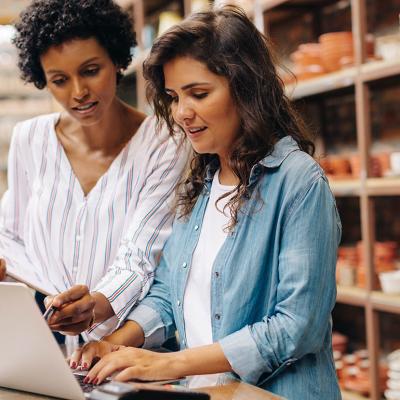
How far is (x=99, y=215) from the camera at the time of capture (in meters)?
1.87

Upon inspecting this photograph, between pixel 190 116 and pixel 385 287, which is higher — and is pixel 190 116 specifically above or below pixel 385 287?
above

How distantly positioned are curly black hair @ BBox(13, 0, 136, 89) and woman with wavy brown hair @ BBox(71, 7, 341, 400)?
0.29 metres

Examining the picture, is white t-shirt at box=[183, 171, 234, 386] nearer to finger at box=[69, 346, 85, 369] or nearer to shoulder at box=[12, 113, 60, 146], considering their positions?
finger at box=[69, 346, 85, 369]

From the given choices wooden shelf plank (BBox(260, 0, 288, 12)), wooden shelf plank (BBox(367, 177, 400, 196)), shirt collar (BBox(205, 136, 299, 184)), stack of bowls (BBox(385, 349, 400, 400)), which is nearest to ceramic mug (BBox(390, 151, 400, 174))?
wooden shelf plank (BBox(367, 177, 400, 196))

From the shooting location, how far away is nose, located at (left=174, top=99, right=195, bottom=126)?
1.51m

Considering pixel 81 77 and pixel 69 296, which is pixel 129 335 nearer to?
pixel 69 296

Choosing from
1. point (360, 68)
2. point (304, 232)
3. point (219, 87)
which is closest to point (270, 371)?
point (304, 232)

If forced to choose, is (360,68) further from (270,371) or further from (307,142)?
(270,371)

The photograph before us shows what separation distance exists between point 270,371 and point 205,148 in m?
0.47

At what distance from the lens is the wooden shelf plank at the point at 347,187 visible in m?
3.21

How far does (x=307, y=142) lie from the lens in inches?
61.3

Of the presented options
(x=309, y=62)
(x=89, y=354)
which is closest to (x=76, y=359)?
(x=89, y=354)

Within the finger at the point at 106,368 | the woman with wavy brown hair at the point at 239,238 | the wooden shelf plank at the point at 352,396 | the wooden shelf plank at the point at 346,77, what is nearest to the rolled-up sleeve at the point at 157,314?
the woman with wavy brown hair at the point at 239,238

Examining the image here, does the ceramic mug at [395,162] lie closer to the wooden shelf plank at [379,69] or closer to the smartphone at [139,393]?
the wooden shelf plank at [379,69]
